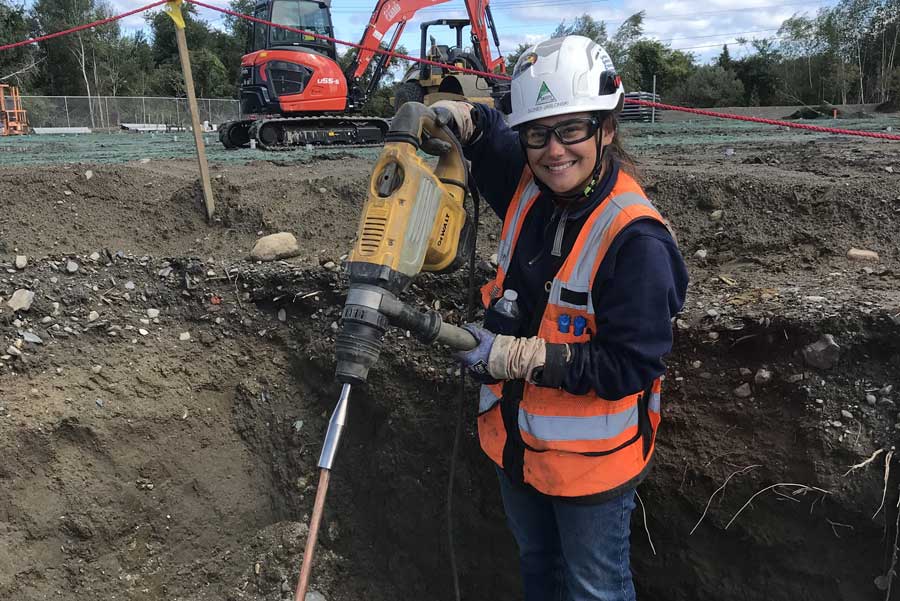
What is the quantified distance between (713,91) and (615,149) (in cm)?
3279

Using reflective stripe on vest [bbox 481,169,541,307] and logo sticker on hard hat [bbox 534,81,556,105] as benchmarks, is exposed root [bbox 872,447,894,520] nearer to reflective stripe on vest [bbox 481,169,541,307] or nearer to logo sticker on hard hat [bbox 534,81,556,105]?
reflective stripe on vest [bbox 481,169,541,307]

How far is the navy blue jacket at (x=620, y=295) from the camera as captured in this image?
1577 millimetres

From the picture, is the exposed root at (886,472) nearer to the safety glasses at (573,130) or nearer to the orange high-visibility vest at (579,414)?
the orange high-visibility vest at (579,414)

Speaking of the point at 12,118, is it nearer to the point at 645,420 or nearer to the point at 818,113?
the point at 645,420

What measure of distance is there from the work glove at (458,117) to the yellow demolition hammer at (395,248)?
0.03 meters

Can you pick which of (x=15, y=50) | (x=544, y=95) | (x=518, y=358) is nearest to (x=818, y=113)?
(x=544, y=95)

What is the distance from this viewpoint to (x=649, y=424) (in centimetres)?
200

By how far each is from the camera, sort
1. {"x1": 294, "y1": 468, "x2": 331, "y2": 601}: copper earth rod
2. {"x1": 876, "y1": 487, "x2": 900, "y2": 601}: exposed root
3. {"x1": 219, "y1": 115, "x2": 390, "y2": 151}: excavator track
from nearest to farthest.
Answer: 1. {"x1": 294, "y1": 468, "x2": 331, "y2": 601}: copper earth rod
2. {"x1": 876, "y1": 487, "x2": 900, "y2": 601}: exposed root
3. {"x1": 219, "y1": 115, "x2": 390, "y2": 151}: excavator track

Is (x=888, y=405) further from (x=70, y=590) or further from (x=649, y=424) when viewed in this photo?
(x=70, y=590)

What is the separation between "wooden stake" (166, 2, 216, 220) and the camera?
14.1ft

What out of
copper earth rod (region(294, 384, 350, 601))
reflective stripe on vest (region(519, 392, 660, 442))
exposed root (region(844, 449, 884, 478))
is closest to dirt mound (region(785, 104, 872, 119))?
exposed root (region(844, 449, 884, 478))

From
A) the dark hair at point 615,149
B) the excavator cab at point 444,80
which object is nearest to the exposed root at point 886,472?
the dark hair at point 615,149

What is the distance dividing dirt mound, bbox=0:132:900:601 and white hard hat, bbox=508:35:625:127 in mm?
1450

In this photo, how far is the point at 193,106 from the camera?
14.9 ft
